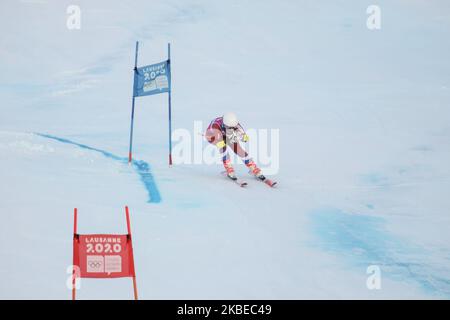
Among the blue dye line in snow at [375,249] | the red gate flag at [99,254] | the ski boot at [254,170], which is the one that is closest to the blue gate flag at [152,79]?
the ski boot at [254,170]

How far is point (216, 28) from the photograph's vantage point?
15047mm

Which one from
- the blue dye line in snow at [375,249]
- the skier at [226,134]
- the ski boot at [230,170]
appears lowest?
the blue dye line in snow at [375,249]

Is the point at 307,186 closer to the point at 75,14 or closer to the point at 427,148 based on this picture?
the point at 427,148

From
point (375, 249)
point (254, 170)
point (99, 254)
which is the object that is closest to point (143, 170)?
point (254, 170)

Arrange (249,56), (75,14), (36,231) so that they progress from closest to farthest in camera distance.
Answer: (36,231)
(249,56)
(75,14)

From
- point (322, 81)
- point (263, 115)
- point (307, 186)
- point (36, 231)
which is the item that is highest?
point (322, 81)

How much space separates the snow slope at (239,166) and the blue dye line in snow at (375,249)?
3cm

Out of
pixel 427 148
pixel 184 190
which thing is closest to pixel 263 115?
pixel 427 148

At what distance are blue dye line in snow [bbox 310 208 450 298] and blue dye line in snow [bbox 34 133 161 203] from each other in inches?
73.8

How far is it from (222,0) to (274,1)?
1224 millimetres

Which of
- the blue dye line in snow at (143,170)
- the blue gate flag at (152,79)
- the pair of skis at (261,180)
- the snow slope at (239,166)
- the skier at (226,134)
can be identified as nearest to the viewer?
the snow slope at (239,166)

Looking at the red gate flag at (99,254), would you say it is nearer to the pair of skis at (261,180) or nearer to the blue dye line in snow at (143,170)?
the blue dye line in snow at (143,170)

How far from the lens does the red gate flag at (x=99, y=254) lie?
5.09 meters

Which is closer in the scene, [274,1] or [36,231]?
[36,231]
